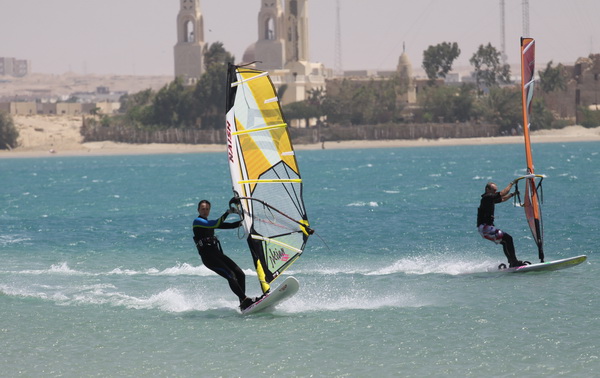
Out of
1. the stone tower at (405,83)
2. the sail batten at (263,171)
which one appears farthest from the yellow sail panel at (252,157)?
the stone tower at (405,83)

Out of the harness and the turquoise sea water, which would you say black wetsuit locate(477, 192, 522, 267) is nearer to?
the turquoise sea water

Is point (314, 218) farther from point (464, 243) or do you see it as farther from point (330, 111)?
point (330, 111)

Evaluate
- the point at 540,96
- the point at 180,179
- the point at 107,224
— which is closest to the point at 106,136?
the point at 540,96

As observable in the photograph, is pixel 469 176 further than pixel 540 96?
No

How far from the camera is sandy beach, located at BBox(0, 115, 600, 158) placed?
129750 mm

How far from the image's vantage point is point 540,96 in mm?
134875

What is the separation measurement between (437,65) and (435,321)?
131206 mm

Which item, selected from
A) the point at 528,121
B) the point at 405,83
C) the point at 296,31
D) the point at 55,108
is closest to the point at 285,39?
the point at 296,31

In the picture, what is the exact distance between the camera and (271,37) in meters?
151

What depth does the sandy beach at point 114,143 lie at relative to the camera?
12975cm

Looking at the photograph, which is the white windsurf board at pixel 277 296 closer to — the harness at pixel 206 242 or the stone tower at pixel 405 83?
the harness at pixel 206 242

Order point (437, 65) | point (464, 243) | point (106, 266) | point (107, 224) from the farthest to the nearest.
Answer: point (437, 65)
point (107, 224)
point (464, 243)
point (106, 266)

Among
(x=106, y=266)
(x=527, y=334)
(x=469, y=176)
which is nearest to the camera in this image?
(x=527, y=334)

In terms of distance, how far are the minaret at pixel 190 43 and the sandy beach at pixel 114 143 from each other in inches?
742
